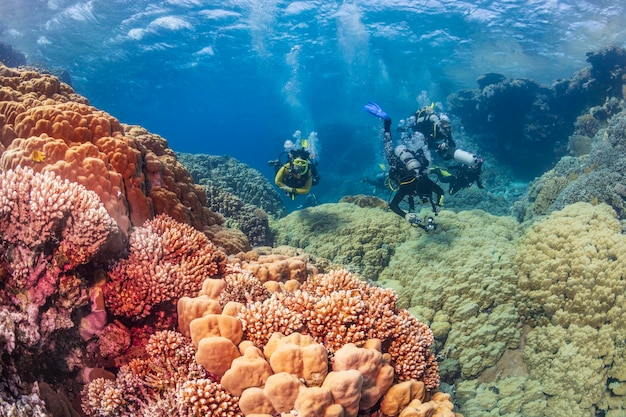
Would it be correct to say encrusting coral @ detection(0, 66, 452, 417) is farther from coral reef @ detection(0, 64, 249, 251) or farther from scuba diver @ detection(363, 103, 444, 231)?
scuba diver @ detection(363, 103, 444, 231)

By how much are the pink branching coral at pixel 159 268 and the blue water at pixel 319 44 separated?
28.5 m

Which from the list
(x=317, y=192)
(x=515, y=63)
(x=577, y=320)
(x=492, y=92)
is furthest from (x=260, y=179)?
(x=515, y=63)

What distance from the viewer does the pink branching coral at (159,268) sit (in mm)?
3381

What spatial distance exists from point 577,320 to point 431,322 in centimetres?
257

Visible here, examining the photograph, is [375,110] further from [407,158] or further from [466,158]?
[407,158]

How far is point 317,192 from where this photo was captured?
3516 centimetres

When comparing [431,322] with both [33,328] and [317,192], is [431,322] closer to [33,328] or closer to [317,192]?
[33,328]

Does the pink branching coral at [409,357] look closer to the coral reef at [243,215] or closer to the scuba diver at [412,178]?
the scuba diver at [412,178]

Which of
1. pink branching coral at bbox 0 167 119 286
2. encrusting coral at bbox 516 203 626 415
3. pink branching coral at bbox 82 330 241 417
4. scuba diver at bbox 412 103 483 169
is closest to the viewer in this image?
pink branching coral at bbox 82 330 241 417

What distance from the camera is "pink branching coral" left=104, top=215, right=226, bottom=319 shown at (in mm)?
3381

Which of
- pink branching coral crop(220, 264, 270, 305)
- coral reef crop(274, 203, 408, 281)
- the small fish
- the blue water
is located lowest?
pink branching coral crop(220, 264, 270, 305)

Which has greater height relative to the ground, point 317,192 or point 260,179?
point 317,192

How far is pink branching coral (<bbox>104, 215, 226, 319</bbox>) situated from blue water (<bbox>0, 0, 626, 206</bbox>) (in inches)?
1122

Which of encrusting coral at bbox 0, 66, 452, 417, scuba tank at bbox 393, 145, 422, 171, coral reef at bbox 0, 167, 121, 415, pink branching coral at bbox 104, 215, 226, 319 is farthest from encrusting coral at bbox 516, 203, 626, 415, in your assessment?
coral reef at bbox 0, 167, 121, 415
